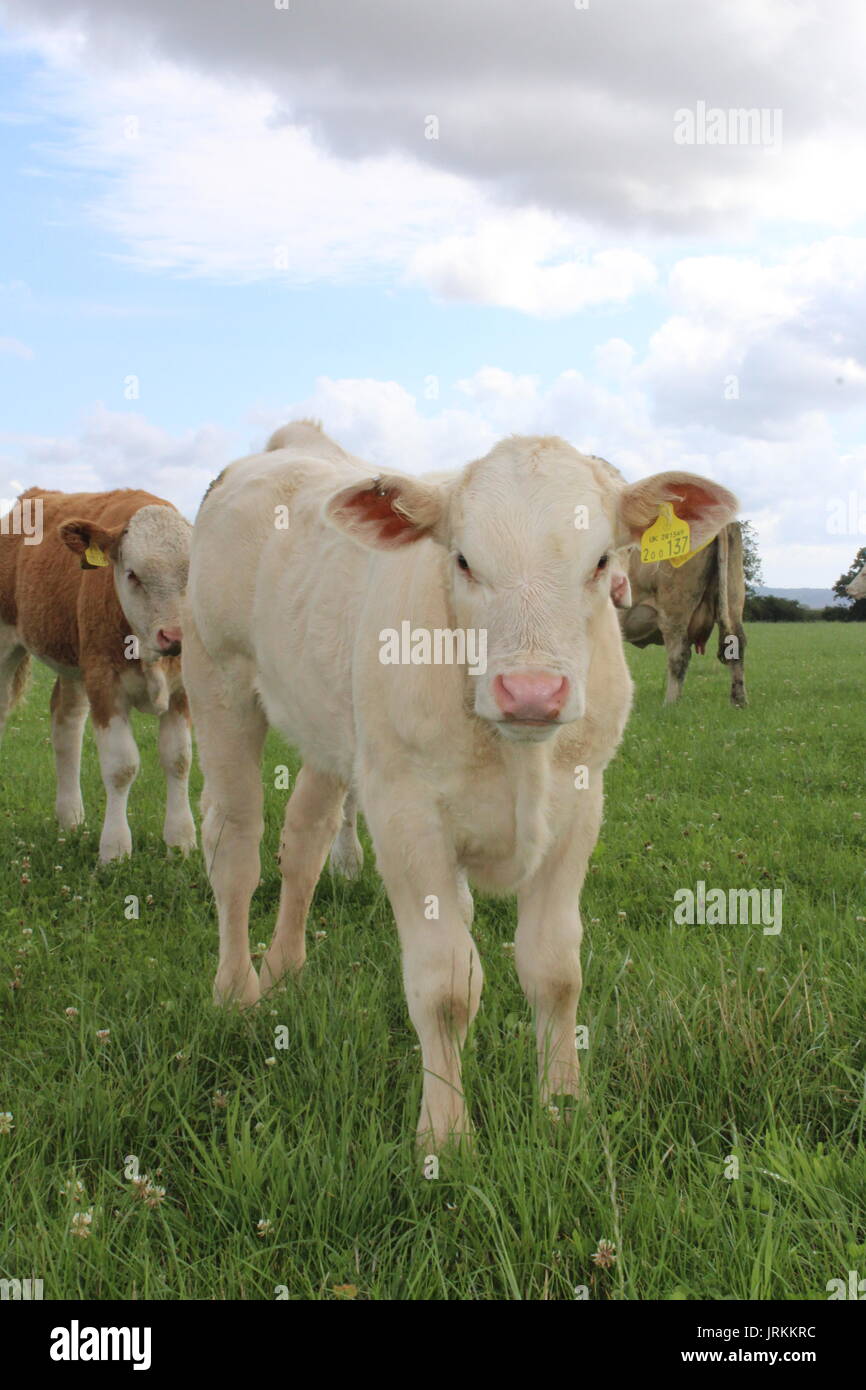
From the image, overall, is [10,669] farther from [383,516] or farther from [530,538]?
[530,538]

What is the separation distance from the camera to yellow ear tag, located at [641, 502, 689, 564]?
3623mm

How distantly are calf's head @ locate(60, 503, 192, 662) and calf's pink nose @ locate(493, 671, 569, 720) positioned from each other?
4.80 m

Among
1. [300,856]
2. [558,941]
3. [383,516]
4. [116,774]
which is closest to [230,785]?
[300,856]

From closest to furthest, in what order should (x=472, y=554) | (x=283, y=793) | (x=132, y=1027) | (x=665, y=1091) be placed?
1. (x=472, y=554)
2. (x=665, y=1091)
3. (x=132, y=1027)
4. (x=283, y=793)

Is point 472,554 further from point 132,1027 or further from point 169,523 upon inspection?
point 169,523

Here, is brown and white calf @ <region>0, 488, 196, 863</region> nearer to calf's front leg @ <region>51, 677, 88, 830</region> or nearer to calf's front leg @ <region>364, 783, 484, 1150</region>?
calf's front leg @ <region>51, 677, 88, 830</region>

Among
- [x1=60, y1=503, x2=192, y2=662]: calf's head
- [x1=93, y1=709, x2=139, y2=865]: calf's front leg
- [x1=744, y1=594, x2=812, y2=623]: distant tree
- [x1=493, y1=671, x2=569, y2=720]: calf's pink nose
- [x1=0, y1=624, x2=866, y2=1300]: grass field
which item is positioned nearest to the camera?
[x1=0, y1=624, x2=866, y2=1300]: grass field

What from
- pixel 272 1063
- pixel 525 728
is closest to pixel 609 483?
pixel 525 728

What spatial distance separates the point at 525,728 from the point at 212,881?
8.38 ft

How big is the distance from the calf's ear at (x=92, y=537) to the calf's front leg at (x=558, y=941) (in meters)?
5.06

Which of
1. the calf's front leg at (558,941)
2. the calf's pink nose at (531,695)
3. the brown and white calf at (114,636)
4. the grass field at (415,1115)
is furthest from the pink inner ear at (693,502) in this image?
the brown and white calf at (114,636)

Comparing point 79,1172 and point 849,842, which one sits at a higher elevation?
point 849,842

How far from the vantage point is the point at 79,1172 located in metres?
3.25

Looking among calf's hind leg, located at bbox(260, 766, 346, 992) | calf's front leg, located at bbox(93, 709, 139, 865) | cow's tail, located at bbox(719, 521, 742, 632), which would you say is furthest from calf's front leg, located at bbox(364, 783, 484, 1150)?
cow's tail, located at bbox(719, 521, 742, 632)
